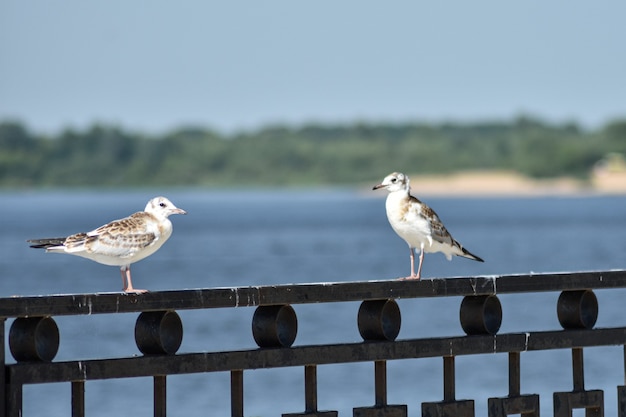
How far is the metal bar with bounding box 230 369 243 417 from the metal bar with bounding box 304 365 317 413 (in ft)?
0.76

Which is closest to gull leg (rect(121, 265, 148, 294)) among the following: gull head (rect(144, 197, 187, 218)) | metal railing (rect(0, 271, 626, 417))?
gull head (rect(144, 197, 187, 218))

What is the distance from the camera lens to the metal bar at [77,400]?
432 cm

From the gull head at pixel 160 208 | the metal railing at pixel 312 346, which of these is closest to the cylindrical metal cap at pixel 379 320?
the metal railing at pixel 312 346

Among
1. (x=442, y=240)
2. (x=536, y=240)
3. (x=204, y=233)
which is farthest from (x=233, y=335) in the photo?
(x=204, y=233)

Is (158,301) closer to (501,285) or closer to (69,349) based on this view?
(501,285)

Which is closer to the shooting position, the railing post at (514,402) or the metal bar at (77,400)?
the metal bar at (77,400)

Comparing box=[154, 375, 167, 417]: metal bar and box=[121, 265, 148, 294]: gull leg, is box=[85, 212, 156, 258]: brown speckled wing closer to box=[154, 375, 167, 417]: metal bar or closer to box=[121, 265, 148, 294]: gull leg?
box=[121, 265, 148, 294]: gull leg

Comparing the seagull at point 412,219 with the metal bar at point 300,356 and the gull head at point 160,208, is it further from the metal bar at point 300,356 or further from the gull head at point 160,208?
the metal bar at point 300,356

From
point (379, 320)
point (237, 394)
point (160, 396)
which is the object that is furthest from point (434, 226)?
point (160, 396)

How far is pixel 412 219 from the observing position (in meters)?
6.85

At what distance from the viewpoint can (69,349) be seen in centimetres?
2919

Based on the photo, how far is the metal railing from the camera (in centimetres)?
430

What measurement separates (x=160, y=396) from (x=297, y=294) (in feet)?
1.89

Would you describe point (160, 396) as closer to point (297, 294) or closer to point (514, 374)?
point (297, 294)
